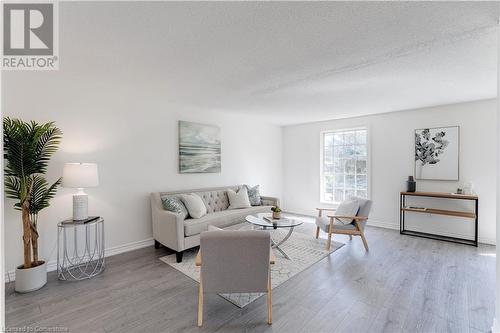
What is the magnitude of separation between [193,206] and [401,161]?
4.25 m

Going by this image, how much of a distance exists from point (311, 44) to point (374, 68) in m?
1.03

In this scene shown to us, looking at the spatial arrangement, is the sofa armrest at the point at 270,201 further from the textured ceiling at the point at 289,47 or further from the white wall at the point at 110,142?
the textured ceiling at the point at 289,47

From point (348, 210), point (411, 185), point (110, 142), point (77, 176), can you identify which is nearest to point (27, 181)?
point (77, 176)

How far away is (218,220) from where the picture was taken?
386cm

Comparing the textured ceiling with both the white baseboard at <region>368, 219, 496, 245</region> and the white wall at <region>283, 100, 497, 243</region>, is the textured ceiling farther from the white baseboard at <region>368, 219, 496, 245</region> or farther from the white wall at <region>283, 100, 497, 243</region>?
the white baseboard at <region>368, 219, 496, 245</region>

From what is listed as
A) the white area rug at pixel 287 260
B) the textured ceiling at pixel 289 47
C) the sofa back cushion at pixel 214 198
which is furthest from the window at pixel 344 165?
the sofa back cushion at pixel 214 198

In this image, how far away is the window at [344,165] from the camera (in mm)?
5461

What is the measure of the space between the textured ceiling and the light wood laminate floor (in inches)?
98.0

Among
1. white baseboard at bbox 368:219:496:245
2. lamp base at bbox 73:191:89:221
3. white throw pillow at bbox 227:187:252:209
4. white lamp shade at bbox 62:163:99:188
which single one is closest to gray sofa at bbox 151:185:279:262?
white throw pillow at bbox 227:187:252:209

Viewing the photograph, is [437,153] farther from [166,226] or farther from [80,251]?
[80,251]

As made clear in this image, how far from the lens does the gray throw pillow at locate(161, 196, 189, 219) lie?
11.6 feet

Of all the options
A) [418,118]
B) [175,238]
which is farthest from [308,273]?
[418,118]

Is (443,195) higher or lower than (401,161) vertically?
lower

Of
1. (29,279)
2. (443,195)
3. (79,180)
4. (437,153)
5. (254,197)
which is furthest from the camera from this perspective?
(254,197)
